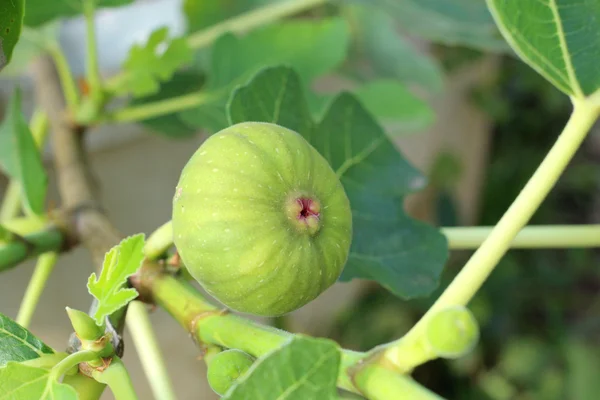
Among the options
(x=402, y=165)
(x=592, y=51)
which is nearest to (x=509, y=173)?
(x=402, y=165)

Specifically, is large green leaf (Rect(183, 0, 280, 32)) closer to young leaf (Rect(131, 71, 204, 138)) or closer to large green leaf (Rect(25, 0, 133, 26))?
young leaf (Rect(131, 71, 204, 138))

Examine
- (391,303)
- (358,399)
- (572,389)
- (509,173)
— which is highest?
(358,399)

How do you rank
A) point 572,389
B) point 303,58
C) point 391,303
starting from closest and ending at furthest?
1. point 303,58
2. point 572,389
3. point 391,303

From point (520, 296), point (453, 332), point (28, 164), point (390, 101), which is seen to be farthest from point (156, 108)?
point (520, 296)

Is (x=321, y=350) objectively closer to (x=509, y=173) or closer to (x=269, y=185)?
(x=269, y=185)

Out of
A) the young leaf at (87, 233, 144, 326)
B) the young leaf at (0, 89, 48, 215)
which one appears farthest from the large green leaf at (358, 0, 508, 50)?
the young leaf at (87, 233, 144, 326)

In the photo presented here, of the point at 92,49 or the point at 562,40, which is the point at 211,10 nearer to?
the point at 92,49

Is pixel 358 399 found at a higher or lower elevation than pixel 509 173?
higher
